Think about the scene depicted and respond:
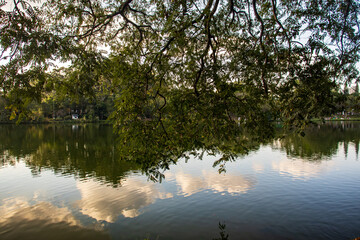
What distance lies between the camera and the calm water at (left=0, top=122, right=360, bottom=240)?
916 cm

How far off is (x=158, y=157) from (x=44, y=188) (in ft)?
32.6

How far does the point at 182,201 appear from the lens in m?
11.8

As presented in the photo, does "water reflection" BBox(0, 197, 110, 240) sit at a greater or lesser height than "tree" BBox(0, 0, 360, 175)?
lesser

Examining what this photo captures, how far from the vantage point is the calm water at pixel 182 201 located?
9156 millimetres

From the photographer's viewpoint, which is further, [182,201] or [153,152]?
[182,201]

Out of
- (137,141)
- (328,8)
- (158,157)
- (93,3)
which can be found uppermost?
(93,3)

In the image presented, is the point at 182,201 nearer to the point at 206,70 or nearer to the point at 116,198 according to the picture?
the point at 116,198

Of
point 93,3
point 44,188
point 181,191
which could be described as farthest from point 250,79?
point 44,188

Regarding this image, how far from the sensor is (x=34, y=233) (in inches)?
360

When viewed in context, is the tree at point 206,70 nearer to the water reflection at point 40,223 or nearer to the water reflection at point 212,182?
the water reflection at point 40,223

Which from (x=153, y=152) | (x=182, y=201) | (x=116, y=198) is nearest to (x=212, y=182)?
(x=182, y=201)

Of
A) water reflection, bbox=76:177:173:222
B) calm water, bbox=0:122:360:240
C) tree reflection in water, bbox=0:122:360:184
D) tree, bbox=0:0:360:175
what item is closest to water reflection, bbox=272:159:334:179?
calm water, bbox=0:122:360:240

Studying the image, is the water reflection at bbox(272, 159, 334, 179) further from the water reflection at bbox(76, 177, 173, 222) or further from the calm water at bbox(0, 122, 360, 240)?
the water reflection at bbox(76, 177, 173, 222)

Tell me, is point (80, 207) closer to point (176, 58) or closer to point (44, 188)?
point (44, 188)
